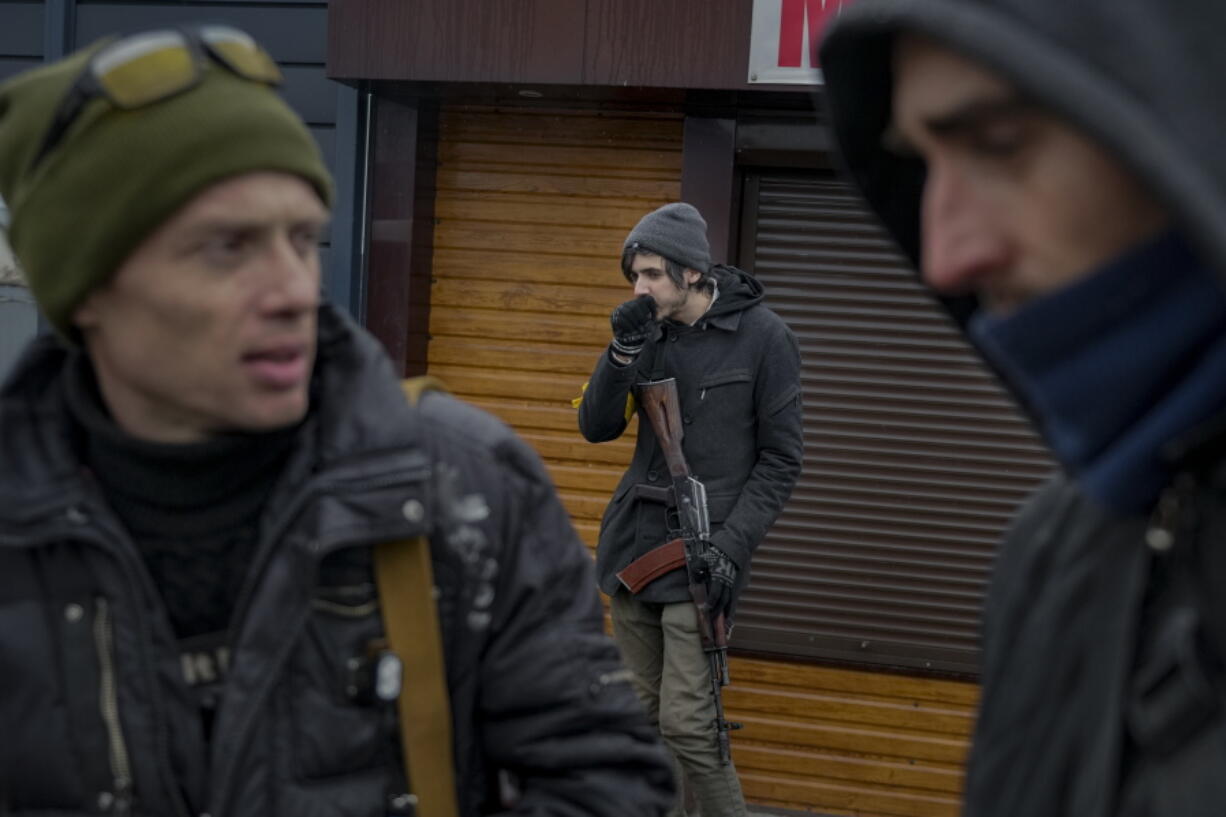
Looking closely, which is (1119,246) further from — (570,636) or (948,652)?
(948,652)

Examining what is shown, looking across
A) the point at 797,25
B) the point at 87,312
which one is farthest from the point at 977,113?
the point at 797,25

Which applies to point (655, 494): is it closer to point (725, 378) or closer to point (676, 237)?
point (725, 378)

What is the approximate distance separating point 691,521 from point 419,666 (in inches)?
131

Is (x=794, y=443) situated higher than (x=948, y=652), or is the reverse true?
(x=794, y=443)

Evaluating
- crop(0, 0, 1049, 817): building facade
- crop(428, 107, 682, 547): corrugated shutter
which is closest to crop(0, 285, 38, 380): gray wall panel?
crop(0, 0, 1049, 817): building facade

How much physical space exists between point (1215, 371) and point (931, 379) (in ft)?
17.3

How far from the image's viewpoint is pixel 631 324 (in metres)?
5.18

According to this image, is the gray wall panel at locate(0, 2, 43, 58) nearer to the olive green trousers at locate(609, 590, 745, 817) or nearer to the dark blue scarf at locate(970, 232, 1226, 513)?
the olive green trousers at locate(609, 590, 745, 817)

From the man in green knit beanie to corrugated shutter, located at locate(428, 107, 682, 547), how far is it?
4640mm

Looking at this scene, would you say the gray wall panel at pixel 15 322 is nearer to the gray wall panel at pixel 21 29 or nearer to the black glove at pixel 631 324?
the gray wall panel at pixel 21 29

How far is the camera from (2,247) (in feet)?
19.1

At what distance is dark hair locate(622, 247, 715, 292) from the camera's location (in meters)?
5.23

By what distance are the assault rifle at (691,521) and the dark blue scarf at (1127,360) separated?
3869 mm

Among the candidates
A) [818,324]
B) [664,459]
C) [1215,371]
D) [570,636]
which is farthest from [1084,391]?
[818,324]
